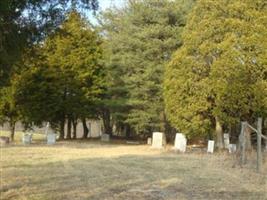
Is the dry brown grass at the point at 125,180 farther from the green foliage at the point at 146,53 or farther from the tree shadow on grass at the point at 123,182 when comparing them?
the green foliage at the point at 146,53

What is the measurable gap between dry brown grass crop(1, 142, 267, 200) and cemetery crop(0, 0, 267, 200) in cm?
3

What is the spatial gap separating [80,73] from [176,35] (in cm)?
780

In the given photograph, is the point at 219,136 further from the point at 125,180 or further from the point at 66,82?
the point at 125,180

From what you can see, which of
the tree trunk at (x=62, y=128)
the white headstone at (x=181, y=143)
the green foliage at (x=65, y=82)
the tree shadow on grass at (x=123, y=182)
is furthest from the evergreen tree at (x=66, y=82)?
the tree shadow on grass at (x=123, y=182)

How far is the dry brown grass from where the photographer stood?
12.2 meters

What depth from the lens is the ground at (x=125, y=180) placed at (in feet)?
40.0

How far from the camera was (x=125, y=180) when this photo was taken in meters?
14.6

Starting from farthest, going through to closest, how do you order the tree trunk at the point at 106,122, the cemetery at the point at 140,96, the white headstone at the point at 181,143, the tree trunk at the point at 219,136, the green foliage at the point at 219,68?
1. the tree trunk at the point at 106,122
2. the tree trunk at the point at 219,136
3. the white headstone at the point at 181,143
4. the green foliage at the point at 219,68
5. the cemetery at the point at 140,96

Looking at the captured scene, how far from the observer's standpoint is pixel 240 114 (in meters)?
28.9

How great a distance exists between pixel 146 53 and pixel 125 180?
21625mm

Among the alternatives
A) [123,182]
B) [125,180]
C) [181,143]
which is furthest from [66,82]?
[123,182]

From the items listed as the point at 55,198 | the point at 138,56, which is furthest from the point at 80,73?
the point at 55,198

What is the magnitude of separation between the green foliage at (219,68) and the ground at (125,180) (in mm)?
7973

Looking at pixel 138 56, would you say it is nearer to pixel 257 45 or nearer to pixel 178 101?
pixel 178 101
